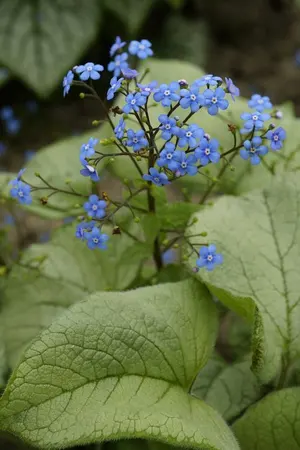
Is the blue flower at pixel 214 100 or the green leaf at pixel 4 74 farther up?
the green leaf at pixel 4 74

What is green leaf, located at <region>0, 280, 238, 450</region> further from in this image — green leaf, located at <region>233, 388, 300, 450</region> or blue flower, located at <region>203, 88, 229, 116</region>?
blue flower, located at <region>203, 88, 229, 116</region>

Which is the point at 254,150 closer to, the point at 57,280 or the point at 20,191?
the point at 20,191

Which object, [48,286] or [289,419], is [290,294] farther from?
[48,286]

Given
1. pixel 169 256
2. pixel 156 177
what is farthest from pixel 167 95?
pixel 169 256

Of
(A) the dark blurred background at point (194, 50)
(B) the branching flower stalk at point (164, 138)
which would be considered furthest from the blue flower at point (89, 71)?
(A) the dark blurred background at point (194, 50)

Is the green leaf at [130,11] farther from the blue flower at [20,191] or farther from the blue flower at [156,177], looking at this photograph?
the blue flower at [156,177]

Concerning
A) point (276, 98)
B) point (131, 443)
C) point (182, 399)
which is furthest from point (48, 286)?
point (276, 98)
